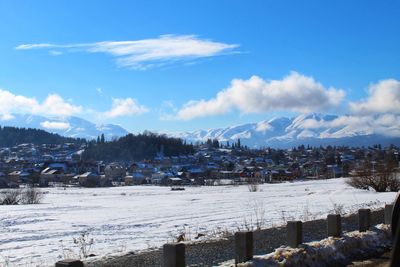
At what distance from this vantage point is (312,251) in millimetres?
8891

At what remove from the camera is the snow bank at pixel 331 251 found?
27.2 feet

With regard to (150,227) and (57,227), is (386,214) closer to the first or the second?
(150,227)

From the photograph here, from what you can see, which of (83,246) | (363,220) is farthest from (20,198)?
(363,220)

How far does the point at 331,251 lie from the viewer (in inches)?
366

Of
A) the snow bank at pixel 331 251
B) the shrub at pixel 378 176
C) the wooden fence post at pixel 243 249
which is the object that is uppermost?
the shrub at pixel 378 176

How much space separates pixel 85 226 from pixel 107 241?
7731 mm

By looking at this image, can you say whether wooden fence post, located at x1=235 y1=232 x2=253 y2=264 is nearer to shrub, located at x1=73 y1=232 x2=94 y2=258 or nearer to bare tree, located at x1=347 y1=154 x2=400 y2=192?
shrub, located at x1=73 y1=232 x2=94 y2=258

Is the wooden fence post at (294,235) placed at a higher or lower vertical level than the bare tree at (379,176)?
lower

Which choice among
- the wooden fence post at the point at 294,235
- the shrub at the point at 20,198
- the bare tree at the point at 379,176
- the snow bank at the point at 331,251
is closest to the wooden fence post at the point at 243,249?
the snow bank at the point at 331,251

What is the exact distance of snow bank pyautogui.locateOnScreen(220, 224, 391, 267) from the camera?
829 centimetres

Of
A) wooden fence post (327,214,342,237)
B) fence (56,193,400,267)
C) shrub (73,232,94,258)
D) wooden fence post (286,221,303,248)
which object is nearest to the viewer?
fence (56,193,400,267)

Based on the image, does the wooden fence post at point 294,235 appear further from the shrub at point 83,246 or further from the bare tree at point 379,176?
the bare tree at point 379,176

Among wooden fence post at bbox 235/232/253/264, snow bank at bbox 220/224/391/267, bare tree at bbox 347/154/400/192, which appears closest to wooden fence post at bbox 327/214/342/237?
snow bank at bbox 220/224/391/267

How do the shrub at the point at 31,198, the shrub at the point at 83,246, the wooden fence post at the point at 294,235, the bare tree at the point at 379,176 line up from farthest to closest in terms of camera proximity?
the shrub at the point at 31,198 < the bare tree at the point at 379,176 < the shrub at the point at 83,246 < the wooden fence post at the point at 294,235
